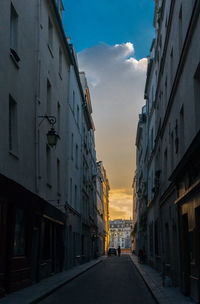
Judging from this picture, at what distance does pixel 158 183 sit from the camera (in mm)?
25516

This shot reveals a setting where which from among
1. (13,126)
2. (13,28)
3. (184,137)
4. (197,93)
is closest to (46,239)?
(13,126)

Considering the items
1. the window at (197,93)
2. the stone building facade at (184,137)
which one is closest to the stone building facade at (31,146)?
the stone building facade at (184,137)

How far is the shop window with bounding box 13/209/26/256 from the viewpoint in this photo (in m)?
15.5

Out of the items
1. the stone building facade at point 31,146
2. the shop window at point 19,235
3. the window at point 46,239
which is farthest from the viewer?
the window at point 46,239

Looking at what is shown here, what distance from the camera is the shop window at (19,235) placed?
15.5m

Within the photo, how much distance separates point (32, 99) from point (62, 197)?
10703 mm

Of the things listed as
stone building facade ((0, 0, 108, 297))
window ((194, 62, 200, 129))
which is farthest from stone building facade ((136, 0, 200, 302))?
stone building facade ((0, 0, 108, 297))

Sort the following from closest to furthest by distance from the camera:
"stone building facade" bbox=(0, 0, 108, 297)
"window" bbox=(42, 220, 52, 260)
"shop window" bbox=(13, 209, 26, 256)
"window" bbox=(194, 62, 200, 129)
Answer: "window" bbox=(194, 62, 200, 129), "stone building facade" bbox=(0, 0, 108, 297), "shop window" bbox=(13, 209, 26, 256), "window" bbox=(42, 220, 52, 260)

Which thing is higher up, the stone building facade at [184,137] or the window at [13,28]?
the window at [13,28]

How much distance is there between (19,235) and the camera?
16000 mm

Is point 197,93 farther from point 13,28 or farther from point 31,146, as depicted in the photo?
point 31,146

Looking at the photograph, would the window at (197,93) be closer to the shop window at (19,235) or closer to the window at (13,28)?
the window at (13,28)

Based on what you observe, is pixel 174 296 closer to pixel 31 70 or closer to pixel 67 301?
pixel 67 301

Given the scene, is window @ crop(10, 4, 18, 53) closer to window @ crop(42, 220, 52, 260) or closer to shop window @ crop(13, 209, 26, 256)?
shop window @ crop(13, 209, 26, 256)
